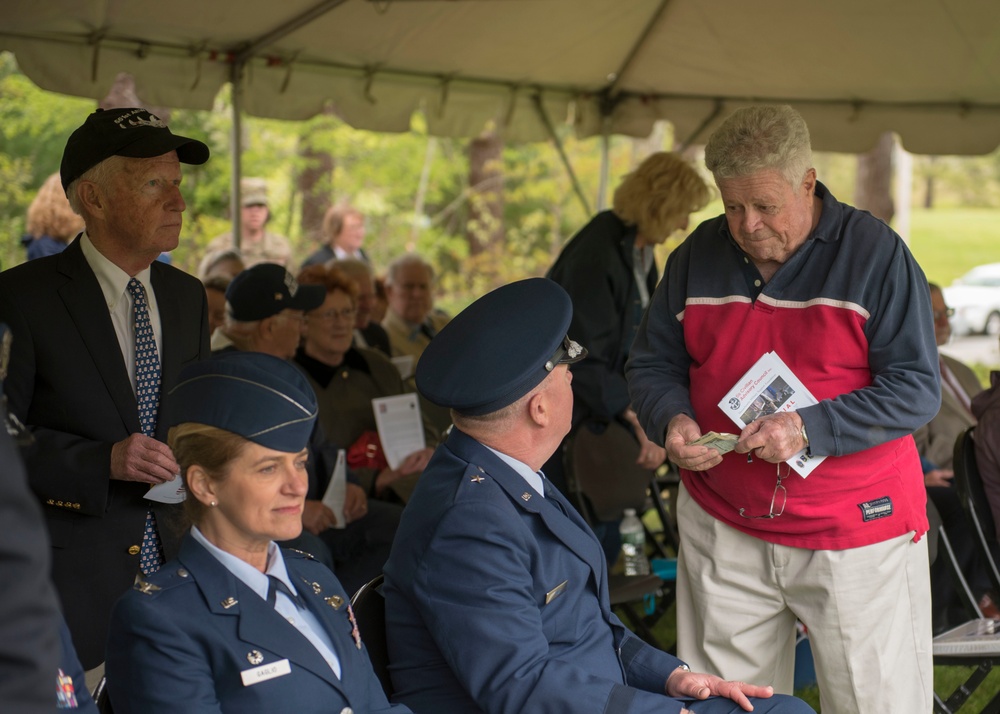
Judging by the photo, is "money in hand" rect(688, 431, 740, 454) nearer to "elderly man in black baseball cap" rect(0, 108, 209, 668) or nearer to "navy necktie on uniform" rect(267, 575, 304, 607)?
"navy necktie on uniform" rect(267, 575, 304, 607)

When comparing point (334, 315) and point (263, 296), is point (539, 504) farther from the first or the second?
point (334, 315)

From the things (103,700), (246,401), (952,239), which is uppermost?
(952,239)

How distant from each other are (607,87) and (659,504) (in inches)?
133

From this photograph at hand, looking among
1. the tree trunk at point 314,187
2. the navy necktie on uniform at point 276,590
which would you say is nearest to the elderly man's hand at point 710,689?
the navy necktie on uniform at point 276,590

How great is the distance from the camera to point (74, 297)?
2688 millimetres

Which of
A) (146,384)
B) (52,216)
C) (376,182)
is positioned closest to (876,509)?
(146,384)

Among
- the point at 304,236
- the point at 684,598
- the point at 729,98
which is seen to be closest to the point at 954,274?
the point at 304,236

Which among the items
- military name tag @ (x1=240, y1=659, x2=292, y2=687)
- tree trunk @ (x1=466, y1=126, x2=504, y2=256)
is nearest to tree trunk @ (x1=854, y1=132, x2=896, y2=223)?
tree trunk @ (x1=466, y1=126, x2=504, y2=256)

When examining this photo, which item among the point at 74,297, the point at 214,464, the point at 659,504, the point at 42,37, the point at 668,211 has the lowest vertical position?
the point at 659,504

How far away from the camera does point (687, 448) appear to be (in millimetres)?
2758

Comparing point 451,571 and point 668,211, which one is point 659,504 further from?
point 451,571

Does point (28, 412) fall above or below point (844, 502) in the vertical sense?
above

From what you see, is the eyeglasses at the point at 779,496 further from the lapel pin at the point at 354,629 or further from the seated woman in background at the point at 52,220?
the seated woman in background at the point at 52,220

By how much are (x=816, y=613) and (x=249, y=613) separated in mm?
1538
